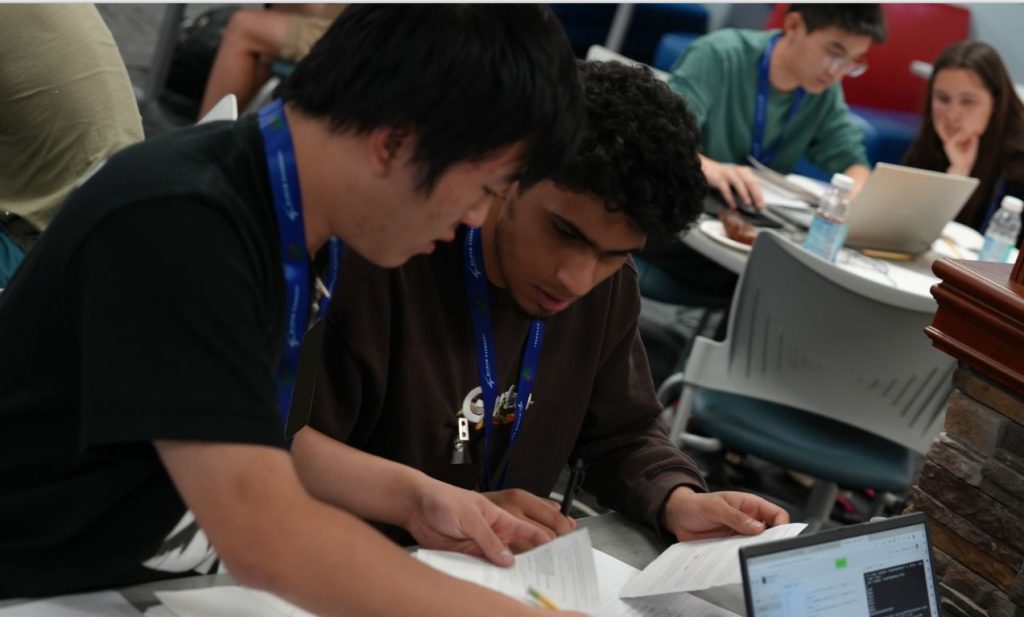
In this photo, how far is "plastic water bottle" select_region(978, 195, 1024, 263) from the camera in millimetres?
3494

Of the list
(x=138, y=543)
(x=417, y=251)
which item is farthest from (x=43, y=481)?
(x=417, y=251)

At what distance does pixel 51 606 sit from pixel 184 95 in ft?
13.8

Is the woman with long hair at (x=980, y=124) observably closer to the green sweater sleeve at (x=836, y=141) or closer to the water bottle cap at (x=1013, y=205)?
the green sweater sleeve at (x=836, y=141)

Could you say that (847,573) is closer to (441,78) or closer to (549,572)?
(549,572)

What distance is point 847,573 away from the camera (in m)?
1.38

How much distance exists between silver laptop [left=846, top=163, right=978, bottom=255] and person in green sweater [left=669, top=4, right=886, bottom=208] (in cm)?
69

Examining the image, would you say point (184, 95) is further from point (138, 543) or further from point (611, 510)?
point (138, 543)

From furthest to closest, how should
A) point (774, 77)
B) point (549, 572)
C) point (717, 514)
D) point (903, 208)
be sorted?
1. point (774, 77)
2. point (903, 208)
3. point (717, 514)
4. point (549, 572)

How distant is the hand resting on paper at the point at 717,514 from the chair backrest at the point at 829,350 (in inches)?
43.4

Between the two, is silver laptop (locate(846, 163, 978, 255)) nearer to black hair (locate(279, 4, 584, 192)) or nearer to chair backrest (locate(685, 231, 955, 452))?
chair backrest (locate(685, 231, 955, 452))

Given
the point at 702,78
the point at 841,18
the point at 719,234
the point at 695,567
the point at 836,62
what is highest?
the point at 841,18

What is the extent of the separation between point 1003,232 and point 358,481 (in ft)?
8.26

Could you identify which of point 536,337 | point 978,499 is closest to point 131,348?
point 536,337

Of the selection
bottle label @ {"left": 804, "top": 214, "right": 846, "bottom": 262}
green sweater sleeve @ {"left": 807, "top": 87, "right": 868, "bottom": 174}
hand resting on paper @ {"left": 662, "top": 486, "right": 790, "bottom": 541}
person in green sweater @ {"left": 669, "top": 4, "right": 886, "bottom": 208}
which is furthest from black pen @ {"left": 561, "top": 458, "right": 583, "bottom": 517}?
green sweater sleeve @ {"left": 807, "top": 87, "right": 868, "bottom": 174}
